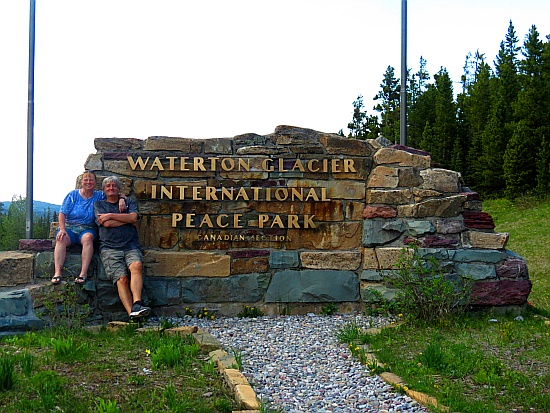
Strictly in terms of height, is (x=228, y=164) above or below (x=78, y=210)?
above

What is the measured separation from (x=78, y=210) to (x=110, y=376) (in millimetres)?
2970

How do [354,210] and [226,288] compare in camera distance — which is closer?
[226,288]

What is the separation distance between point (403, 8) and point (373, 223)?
3.37 m

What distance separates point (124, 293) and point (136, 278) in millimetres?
201

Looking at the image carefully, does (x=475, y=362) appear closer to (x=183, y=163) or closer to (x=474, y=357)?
(x=474, y=357)

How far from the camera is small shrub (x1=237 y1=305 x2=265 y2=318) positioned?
7.40 metres

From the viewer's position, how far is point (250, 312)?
7.41 metres

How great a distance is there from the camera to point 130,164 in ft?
24.2

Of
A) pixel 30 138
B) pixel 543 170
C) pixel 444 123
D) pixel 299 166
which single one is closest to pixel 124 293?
pixel 30 138

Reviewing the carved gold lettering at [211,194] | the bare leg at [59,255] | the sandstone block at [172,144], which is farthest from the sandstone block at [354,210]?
the bare leg at [59,255]

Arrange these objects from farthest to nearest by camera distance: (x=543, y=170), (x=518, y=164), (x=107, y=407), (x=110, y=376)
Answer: (x=518, y=164)
(x=543, y=170)
(x=110, y=376)
(x=107, y=407)

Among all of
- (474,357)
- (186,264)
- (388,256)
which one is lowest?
(474,357)

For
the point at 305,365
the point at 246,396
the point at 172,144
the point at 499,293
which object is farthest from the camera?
the point at 172,144

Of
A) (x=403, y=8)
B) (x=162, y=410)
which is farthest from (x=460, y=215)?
(x=162, y=410)
